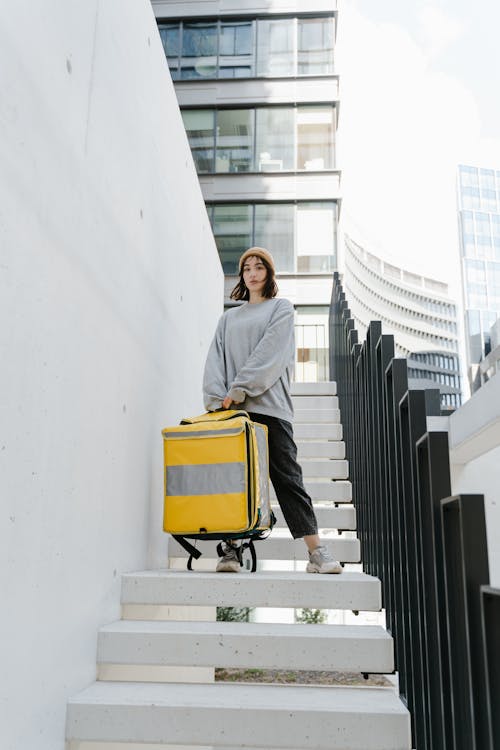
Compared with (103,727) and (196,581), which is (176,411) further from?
(103,727)

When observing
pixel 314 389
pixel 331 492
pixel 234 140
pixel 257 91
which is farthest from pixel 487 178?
pixel 331 492

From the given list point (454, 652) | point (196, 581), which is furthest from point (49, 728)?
point (454, 652)

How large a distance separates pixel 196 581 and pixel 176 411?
1603 mm

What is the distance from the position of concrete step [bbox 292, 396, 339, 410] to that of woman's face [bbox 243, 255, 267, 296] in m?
2.20

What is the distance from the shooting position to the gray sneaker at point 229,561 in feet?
9.96

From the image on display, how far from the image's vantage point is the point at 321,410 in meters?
5.49

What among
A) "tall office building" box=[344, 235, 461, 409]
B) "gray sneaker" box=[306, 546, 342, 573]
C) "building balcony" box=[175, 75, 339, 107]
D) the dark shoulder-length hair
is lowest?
"gray sneaker" box=[306, 546, 342, 573]

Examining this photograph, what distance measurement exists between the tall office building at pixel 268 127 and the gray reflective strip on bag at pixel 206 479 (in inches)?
387

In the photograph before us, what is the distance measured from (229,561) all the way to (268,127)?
1286cm

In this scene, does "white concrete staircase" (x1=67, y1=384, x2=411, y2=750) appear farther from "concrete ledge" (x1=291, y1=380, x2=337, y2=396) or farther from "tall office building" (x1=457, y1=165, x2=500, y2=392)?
"tall office building" (x1=457, y1=165, x2=500, y2=392)

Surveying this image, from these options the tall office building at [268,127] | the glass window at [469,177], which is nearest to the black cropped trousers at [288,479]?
the tall office building at [268,127]

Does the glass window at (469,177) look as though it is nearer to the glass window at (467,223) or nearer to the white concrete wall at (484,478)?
the glass window at (467,223)

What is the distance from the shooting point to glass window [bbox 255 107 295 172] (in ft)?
46.1

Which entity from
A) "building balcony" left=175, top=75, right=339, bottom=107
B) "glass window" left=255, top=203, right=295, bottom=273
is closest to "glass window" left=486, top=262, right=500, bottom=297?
"building balcony" left=175, top=75, right=339, bottom=107
